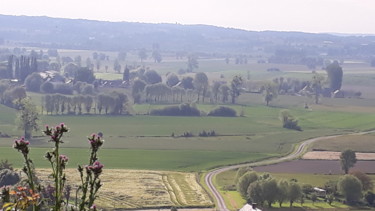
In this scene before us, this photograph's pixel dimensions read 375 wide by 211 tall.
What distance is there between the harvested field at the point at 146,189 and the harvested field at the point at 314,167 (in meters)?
9.49

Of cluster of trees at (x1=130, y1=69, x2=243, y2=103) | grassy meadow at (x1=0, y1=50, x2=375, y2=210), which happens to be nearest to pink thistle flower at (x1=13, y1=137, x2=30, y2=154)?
grassy meadow at (x1=0, y1=50, x2=375, y2=210)

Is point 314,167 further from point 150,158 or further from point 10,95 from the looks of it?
point 10,95

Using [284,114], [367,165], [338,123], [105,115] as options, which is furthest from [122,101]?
[367,165]

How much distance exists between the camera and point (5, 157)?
7531 centimetres

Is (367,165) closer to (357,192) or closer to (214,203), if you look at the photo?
(357,192)

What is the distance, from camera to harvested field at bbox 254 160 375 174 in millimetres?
72062

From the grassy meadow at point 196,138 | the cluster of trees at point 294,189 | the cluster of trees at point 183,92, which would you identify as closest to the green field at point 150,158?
the grassy meadow at point 196,138

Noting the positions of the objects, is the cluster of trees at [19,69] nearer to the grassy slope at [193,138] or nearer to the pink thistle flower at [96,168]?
the grassy slope at [193,138]

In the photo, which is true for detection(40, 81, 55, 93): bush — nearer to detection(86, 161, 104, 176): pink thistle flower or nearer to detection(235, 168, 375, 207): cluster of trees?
detection(235, 168, 375, 207): cluster of trees

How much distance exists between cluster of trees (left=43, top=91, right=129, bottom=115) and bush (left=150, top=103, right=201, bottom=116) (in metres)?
5.64

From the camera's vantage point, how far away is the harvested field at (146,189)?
2248 inches

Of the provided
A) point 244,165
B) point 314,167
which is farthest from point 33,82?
point 314,167

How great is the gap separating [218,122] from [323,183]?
44.1 metres

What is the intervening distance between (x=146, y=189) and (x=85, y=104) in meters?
53.4
